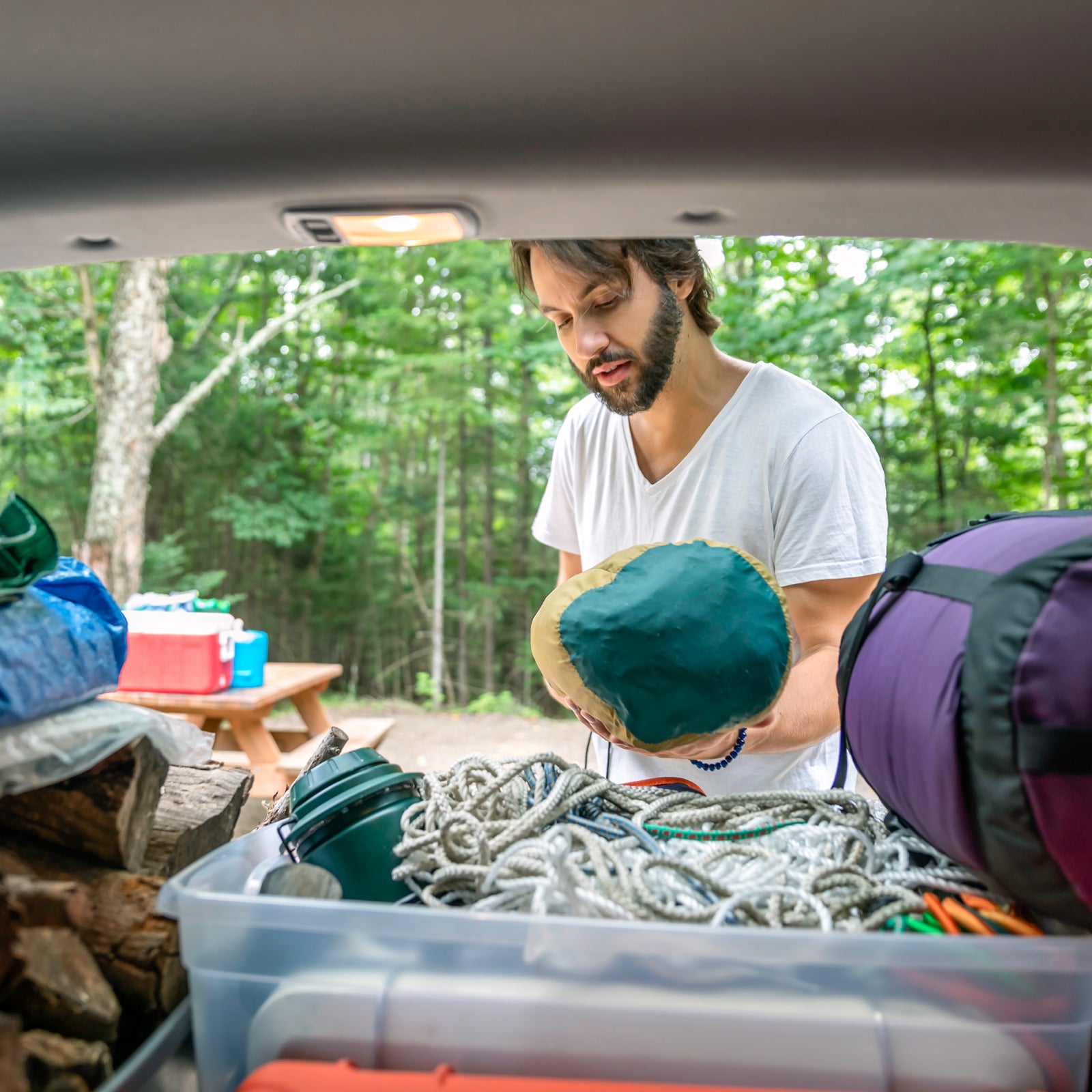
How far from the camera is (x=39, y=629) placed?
0.68 metres

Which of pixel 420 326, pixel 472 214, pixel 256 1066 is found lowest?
pixel 256 1066

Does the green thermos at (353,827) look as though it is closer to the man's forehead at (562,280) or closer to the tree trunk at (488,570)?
the man's forehead at (562,280)

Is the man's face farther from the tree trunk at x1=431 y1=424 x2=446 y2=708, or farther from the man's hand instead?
the tree trunk at x1=431 y1=424 x2=446 y2=708

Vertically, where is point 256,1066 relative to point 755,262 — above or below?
below

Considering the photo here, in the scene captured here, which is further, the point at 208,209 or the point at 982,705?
the point at 208,209

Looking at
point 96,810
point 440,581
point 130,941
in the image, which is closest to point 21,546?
point 96,810

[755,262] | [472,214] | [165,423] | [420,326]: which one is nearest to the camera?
[472,214]

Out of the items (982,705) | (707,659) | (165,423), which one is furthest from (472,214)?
(165,423)

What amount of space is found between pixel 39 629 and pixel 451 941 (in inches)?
17.5

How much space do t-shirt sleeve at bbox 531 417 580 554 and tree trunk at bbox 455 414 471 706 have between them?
7.96 m

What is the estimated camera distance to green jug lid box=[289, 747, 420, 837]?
2.30 ft

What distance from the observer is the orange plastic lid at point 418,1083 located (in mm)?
505

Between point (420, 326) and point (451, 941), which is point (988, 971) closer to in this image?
point (451, 941)

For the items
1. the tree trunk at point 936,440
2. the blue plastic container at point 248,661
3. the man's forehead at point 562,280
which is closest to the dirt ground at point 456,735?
the blue plastic container at point 248,661
